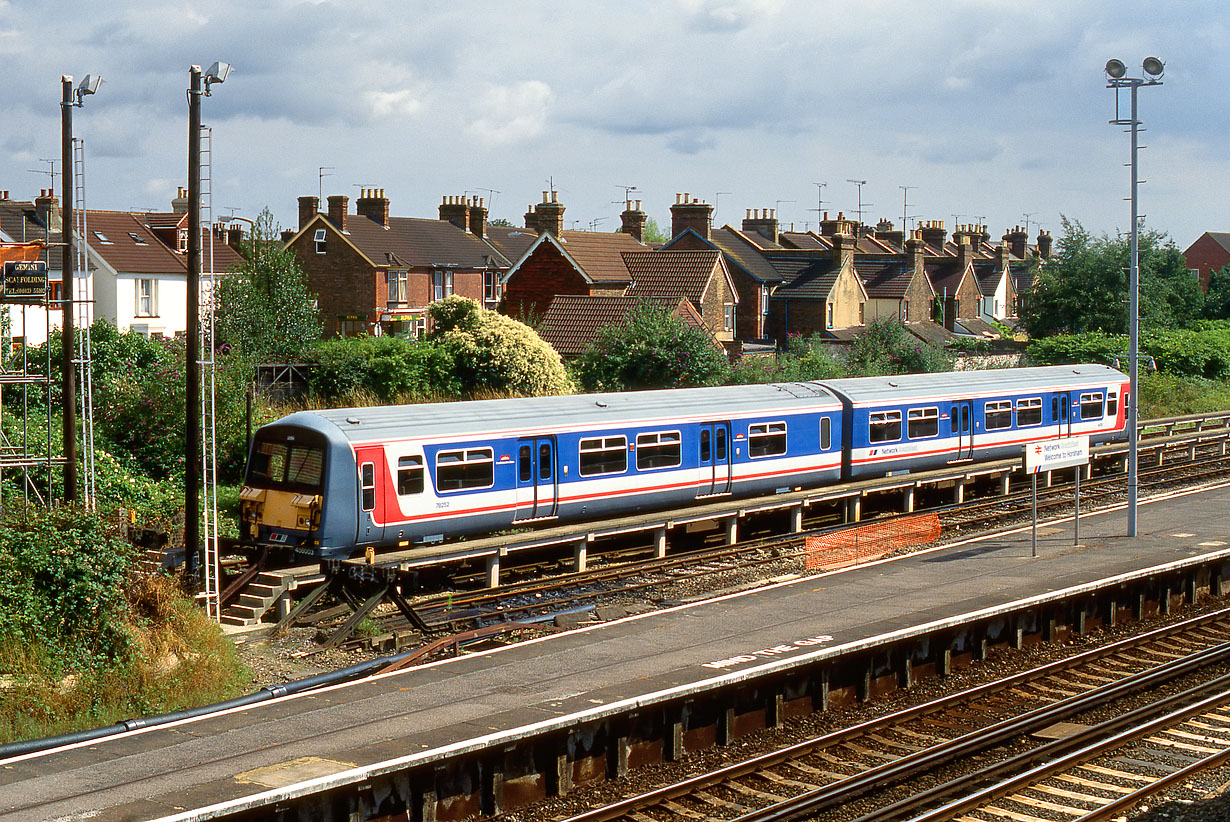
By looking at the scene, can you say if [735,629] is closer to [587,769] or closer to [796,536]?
[587,769]

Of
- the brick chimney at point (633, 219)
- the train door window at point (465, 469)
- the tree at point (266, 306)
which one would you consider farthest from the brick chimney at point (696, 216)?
the train door window at point (465, 469)

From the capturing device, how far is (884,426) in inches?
1112

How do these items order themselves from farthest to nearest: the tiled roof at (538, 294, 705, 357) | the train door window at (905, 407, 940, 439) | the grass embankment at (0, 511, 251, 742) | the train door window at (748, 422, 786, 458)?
the tiled roof at (538, 294, 705, 357) → the train door window at (905, 407, 940, 439) → the train door window at (748, 422, 786, 458) → the grass embankment at (0, 511, 251, 742)

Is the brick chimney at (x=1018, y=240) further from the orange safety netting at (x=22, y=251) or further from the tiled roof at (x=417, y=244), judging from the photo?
the orange safety netting at (x=22, y=251)

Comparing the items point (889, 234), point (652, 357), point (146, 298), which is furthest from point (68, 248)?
point (889, 234)

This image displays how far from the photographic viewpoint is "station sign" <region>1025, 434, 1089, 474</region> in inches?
925

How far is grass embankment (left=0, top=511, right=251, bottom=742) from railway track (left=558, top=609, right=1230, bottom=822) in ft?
18.8

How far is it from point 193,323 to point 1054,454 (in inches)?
599

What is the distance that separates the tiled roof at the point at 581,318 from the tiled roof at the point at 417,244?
580 inches

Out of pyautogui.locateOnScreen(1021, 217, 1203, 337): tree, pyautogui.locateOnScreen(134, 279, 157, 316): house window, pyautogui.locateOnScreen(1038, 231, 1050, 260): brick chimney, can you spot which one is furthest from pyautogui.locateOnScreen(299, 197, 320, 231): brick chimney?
pyautogui.locateOnScreen(1038, 231, 1050, 260): brick chimney

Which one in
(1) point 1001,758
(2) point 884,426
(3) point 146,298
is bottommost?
(1) point 1001,758

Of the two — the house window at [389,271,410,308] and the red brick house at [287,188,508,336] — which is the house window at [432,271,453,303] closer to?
the red brick house at [287,188,508,336]

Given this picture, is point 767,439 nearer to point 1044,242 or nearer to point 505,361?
point 505,361

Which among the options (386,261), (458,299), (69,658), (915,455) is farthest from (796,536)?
(386,261)
